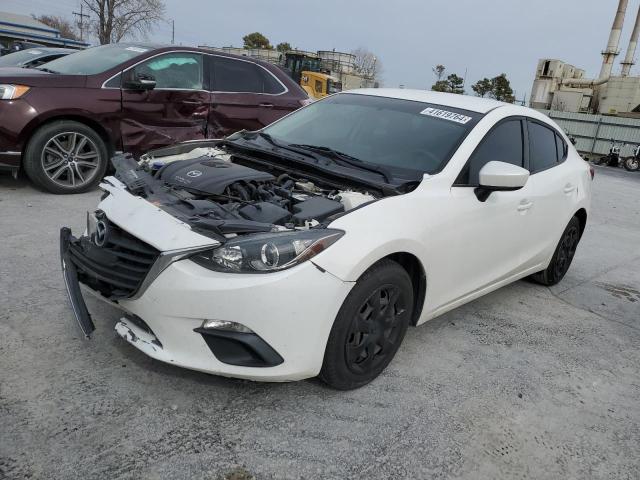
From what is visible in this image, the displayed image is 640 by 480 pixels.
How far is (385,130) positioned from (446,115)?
0.43 meters

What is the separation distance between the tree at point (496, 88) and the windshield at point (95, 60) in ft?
149

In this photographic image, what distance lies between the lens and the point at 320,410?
2.56 meters

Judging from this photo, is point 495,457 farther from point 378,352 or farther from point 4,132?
point 4,132

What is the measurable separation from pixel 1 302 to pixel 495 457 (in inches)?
117

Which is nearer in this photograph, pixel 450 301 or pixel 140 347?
pixel 140 347

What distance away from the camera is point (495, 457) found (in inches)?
94.6

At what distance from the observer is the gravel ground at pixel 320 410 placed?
2184 millimetres

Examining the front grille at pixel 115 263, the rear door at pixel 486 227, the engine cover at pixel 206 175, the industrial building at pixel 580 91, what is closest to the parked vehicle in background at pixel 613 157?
the industrial building at pixel 580 91

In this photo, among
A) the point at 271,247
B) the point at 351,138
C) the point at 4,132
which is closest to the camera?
the point at 271,247

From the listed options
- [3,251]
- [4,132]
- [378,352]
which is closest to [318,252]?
[378,352]

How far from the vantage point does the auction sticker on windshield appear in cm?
349

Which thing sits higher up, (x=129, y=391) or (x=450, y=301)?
(x=450, y=301)

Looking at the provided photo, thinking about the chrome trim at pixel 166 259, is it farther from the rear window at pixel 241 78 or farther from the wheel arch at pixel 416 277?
the rear window at pixel 241 78

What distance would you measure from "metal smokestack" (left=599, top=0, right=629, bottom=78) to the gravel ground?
35890mm
